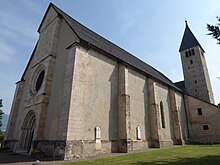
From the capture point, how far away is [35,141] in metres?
10.7

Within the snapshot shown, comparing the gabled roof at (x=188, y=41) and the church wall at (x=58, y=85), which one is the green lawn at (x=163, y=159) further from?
the gabled roof at (x=188, y=41)

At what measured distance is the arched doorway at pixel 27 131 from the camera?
43.8 feet

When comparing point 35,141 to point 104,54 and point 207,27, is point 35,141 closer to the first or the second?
point 104,54

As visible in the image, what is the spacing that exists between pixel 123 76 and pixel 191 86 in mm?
22092

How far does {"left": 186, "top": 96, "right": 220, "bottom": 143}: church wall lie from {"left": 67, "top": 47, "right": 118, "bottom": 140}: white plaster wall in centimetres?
1690

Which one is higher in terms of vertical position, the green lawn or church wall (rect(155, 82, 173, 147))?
church wall (rect(155, 82, 173, 147))

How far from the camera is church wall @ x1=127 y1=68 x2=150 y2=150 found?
14019mm

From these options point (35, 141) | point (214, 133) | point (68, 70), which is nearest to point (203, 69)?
point (214, 133)

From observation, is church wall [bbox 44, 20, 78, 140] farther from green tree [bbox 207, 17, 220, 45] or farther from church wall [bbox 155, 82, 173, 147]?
church wall [bbox 155, 82, 173, 147]

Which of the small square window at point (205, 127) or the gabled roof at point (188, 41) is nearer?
the small square window at point (205, 127)

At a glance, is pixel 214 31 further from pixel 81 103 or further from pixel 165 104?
pixel 165 104

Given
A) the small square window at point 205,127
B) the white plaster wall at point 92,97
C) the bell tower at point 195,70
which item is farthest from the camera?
the bell tower at point 195,70

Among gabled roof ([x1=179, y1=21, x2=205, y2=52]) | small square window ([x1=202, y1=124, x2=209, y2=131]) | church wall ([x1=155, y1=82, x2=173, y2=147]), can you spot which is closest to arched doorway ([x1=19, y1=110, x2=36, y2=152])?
church wall ([x1=155, y1=82, x2=173, y2=147])

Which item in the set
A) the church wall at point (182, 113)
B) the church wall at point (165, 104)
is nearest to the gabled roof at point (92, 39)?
the church wall at point (165, 104)
